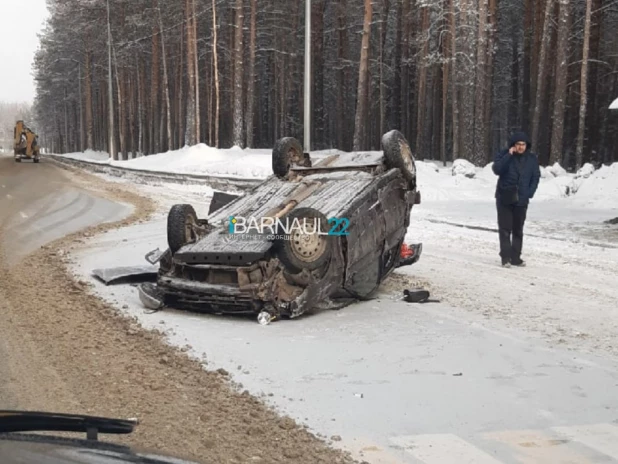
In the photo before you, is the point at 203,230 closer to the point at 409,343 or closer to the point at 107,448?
the point at 409,343

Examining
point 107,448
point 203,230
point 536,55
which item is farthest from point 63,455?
point 536,55

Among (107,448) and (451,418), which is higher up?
(107,448)

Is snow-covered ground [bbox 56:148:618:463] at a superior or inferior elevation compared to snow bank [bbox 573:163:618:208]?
inferior

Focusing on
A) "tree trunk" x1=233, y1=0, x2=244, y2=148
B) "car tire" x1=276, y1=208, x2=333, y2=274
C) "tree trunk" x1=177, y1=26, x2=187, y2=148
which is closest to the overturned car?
"car tire" x1=276, y1=208, x2=333, y2=274

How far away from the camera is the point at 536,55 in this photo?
31.6m

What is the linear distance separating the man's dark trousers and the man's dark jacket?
0.14 meters

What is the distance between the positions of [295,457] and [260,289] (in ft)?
8.27

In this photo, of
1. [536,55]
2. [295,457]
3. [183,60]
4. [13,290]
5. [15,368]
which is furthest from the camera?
[183,60]

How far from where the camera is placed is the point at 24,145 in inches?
1638

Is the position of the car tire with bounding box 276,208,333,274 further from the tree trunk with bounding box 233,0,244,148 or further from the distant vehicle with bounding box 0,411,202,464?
the tree trunk with bounding box 233,0,244,148

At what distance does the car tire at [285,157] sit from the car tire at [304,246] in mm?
1991

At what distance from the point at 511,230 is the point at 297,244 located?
426 centimetres

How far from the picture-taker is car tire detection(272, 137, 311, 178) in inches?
308

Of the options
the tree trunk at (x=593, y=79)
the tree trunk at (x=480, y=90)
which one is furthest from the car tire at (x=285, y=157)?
the tree trunk at (x=593, y=79)
